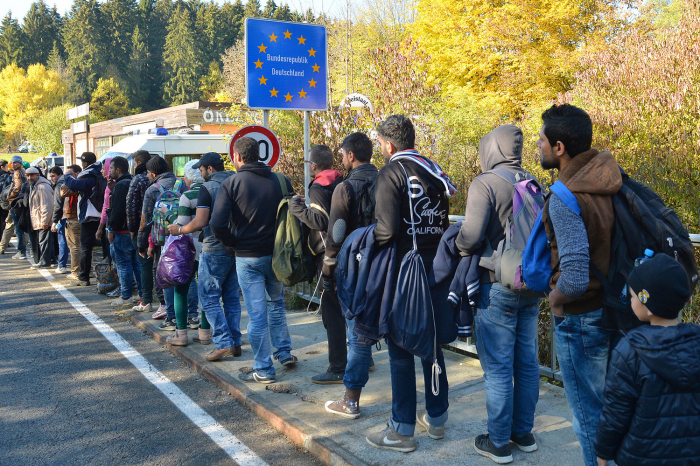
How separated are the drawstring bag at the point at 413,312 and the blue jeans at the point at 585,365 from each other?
2.80 ft

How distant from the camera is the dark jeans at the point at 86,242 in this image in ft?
32.3

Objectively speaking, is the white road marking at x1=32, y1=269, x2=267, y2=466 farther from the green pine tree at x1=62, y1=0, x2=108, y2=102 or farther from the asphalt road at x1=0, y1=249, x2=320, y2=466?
the green pine tree at x1=62, y1=0, x2=108, y2=102

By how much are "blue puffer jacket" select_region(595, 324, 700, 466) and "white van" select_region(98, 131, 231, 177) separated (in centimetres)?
1161

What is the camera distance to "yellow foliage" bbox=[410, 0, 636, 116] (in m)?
20.0

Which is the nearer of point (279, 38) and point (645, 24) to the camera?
point (279, 38)

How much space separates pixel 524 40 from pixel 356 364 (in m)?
19.0

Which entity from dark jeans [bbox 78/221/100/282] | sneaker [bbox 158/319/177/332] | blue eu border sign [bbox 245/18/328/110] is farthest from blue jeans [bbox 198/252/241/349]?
dark jeans [bbox 78/221/100/282]

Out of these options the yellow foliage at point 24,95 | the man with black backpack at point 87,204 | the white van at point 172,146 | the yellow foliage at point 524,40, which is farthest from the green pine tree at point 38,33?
the man with black backpack at point 87,204

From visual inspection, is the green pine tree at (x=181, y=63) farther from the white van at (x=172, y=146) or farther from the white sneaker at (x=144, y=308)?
the white sneaker at (x=144, y=308)

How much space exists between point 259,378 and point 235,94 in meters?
40.6

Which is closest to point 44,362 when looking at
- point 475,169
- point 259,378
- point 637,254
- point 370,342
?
point 259,378

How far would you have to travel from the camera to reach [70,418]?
4586 millimetres

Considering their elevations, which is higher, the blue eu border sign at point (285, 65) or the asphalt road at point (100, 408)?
the blue eu border sign at point (285, 65)

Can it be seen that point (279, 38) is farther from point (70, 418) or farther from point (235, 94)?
point (235, 94)
